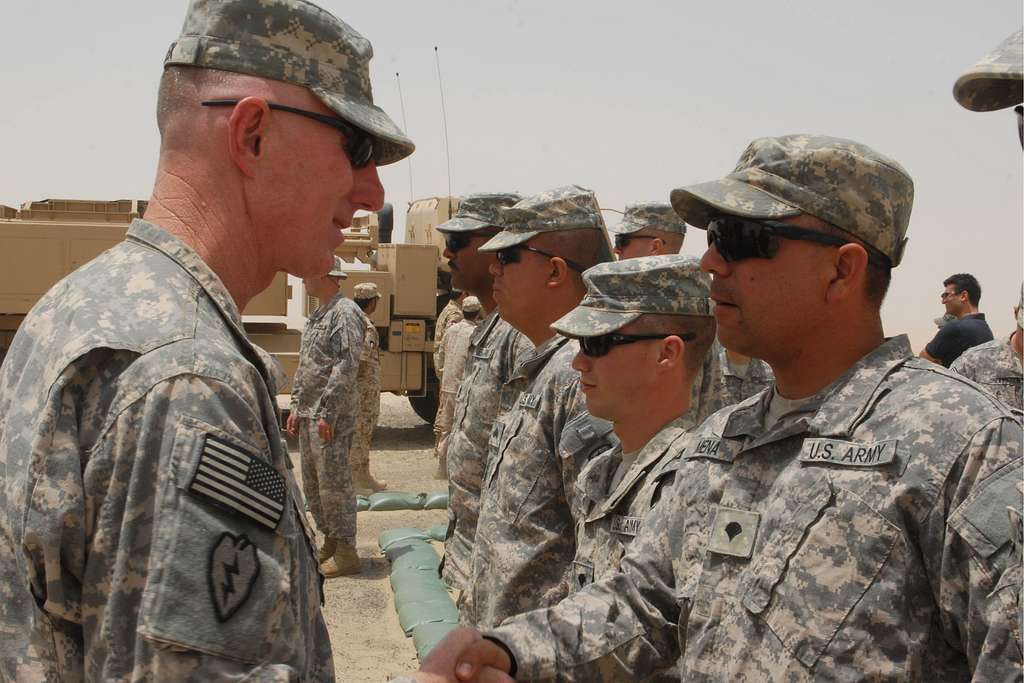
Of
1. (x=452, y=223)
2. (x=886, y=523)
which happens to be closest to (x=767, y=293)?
(x=886, y=523)

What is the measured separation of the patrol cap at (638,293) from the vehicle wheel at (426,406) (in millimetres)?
11980

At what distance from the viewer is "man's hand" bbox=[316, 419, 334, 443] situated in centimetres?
823

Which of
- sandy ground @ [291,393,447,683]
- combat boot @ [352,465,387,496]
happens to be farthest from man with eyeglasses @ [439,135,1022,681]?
combat boot @ [352,465,387,496]

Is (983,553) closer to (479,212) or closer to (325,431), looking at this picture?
(479,212)

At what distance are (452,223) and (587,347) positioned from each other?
6.90 feet

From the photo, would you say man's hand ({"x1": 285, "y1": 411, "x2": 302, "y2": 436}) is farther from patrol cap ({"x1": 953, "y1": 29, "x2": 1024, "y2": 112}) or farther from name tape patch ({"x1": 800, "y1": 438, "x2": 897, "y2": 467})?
patrol cap ({"x1": 953, "y1": 29, "x2": 1024, "y2": 112})

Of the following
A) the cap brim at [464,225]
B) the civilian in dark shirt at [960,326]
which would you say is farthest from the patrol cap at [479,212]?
the civilian in dark shirt at [960,326]

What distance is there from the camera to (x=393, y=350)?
14.5 meters

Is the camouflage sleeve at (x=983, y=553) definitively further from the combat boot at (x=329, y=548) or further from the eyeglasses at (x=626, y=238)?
the combat boot at (x=329, y=548)

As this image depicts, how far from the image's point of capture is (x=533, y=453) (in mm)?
3844

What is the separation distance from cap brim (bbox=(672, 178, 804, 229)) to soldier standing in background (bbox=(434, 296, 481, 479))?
313 inches

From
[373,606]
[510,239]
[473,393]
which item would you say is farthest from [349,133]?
[373,606]

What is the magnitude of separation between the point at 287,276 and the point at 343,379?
5.95m

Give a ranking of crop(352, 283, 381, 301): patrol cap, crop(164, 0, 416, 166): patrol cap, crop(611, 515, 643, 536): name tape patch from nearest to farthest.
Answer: crop(164, 0, 416, 166): patrol cap
crop(611, 515, 643, 536): name tape patch
crop(352, 283, 381, 301): patrol cap
